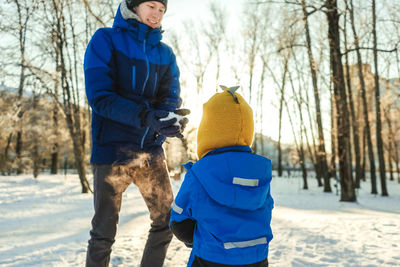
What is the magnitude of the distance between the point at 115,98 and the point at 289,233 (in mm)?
3890

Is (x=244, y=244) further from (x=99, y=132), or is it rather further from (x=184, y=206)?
(x=99, y=132)

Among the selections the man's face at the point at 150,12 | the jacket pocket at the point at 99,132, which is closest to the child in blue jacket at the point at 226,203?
the jacket pocket at the point at 99,132

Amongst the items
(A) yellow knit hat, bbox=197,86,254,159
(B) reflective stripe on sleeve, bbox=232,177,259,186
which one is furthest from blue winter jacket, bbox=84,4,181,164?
(B) reflective stripe on sleeve, bbox=232,177,259,186

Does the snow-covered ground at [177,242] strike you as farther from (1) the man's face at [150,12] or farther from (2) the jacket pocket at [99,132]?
(1) the man's face at [150,12]

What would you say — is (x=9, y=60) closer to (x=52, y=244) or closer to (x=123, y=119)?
(x=52, y=244)

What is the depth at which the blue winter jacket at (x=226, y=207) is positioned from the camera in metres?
1.45

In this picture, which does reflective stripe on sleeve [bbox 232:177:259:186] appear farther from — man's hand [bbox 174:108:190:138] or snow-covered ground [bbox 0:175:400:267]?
snow-covered ground [bbox 0:175:400:267]

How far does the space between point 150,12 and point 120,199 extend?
4.14 feet

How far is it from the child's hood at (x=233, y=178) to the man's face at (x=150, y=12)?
40.0 inches

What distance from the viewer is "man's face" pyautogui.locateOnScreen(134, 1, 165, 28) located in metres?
1.81

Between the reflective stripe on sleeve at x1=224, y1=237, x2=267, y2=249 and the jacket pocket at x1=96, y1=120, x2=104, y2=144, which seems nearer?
the reflective stripe on sleeve at x1=224, y1=237, x2=267, y2=249

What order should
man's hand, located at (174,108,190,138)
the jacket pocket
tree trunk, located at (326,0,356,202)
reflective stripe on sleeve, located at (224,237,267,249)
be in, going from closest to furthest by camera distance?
reflective stripe on sleeve, located at (224,237,267,249) → man's hand, located at (174,108,190,138) → the jacket pocket → tree trunk, located at (326,0,356,202)

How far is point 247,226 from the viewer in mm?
1488

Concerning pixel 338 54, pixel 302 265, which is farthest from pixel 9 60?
pixel 338 54
